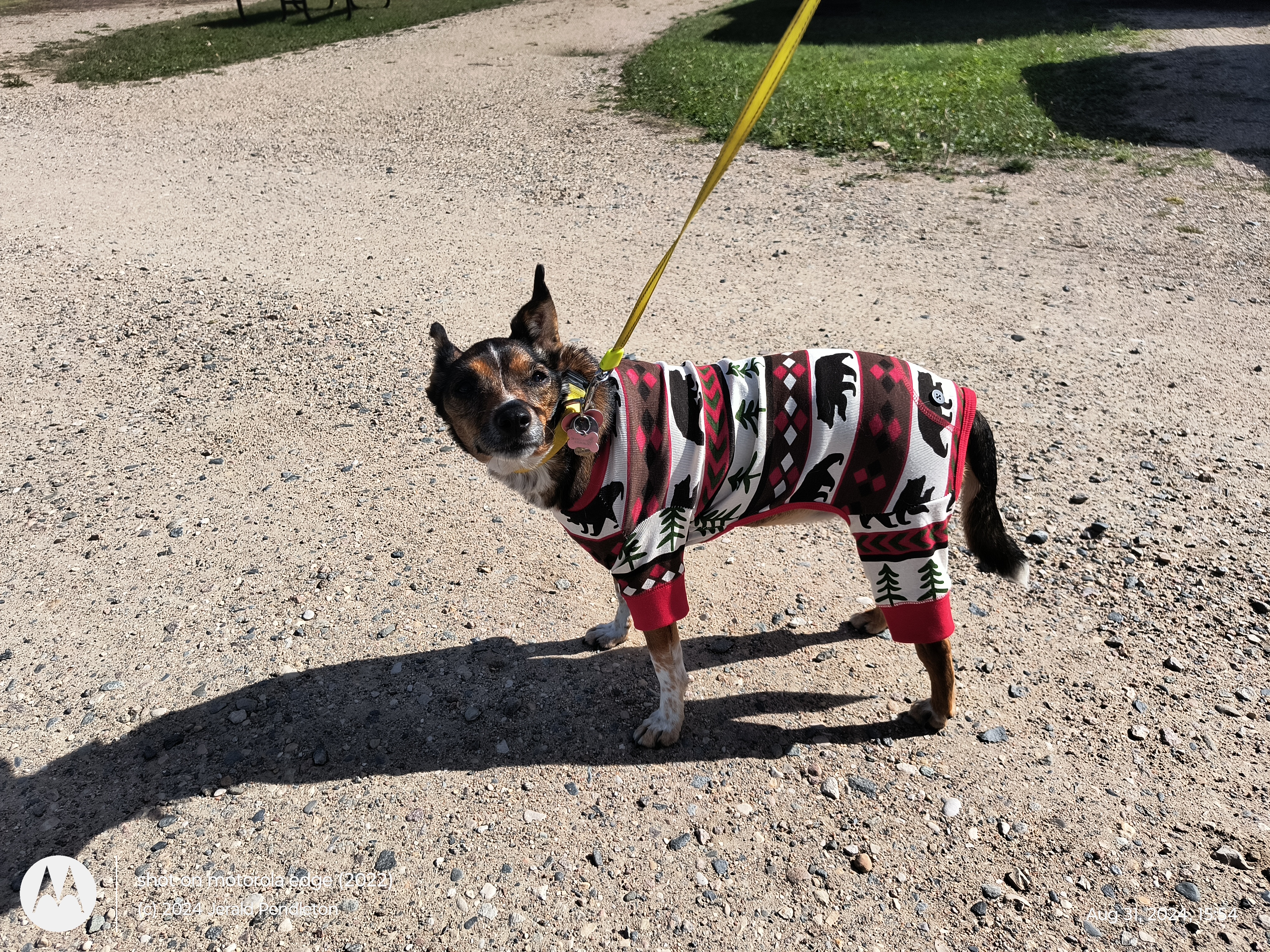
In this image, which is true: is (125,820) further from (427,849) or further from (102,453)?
(102,453)

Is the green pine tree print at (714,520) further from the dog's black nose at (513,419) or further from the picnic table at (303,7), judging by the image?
the picnic table at (303,7)

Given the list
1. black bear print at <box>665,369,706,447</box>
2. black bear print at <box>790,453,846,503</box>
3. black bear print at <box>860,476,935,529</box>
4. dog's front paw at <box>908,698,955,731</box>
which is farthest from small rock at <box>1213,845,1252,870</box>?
black bear print at <box>665,369,706,447</box>

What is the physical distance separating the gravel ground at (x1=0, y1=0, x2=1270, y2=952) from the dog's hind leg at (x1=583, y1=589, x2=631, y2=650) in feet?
0.36

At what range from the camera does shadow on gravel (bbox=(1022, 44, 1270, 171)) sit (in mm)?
10984

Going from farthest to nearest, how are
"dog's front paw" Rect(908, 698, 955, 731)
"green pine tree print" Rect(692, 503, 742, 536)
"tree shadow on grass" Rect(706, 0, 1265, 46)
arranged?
"tree shadow on grass" Rect(706, 0, 1265, 46), "dog's front paw" Rect(908, 698, 955, 731), "green pine tree print" Rect(692, 503, 742, 536)

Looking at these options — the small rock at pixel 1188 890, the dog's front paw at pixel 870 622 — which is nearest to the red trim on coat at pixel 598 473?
the dog's front paw at pixel 870 622

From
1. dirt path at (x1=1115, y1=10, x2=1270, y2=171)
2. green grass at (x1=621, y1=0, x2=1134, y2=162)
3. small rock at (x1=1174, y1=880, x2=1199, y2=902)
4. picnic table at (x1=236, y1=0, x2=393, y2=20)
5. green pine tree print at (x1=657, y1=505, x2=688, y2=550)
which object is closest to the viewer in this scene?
small rock at (x1=1174, y1=880, x2=1199, y2=902)

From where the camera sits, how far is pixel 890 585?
383 centimetres

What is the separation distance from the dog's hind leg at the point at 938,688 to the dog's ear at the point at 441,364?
2.52 meters

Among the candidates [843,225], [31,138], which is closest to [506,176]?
[843,225]

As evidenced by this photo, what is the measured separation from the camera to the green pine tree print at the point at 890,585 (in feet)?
12.5

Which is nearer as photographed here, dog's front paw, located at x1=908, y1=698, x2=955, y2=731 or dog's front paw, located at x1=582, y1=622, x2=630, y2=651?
dog's front paw, located at x1=908, y1=698, x2=955, y2=731

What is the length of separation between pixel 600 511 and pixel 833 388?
1.13 metres

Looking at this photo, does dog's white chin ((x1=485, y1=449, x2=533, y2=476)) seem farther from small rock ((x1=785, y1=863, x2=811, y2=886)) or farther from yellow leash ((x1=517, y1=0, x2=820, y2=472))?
small rock ((x1=785, y1=863, x2=811, y2=886))
